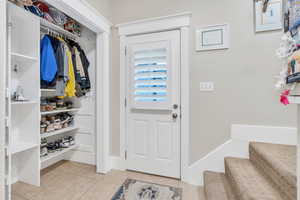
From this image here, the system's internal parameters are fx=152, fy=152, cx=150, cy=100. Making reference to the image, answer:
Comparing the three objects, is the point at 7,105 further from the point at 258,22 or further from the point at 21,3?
the point at 258,22

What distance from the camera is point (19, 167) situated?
1.93 meters

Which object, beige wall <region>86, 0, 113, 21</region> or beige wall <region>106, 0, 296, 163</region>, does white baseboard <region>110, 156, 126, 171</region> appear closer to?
beige wall <region>106, 0, 296, 163</region>

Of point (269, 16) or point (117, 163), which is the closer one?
point (269, 16)

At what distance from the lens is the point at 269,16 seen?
67.4 inches

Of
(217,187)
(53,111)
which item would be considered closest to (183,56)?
(217,187)

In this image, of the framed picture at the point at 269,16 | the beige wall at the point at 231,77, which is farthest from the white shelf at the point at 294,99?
the framed picture at the point at 269,16

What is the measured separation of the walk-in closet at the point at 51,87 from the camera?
179 centimetres

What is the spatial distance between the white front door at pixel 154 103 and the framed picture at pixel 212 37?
0.92 ft

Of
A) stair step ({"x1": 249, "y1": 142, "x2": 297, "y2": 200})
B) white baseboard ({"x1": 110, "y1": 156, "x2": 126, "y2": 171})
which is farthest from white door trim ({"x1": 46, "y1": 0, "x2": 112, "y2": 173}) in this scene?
stair step ({"x1": 249, "y1": 142, "x2": 297, "y2": 200})

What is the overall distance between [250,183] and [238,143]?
64 cm

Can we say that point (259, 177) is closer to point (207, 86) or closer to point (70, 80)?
point (207, 86)

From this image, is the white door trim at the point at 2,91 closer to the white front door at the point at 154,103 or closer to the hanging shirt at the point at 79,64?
the hanging shirt at the point at 79,64

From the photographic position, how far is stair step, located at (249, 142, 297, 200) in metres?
1.00

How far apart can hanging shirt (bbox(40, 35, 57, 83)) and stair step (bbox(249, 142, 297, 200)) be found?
252 centimetres
